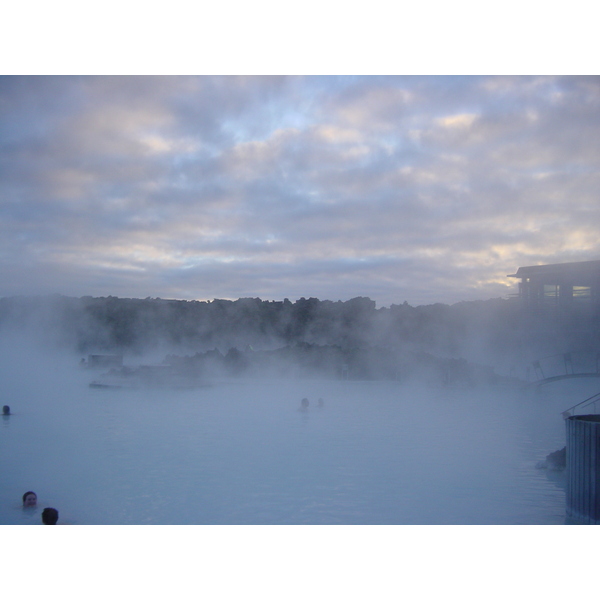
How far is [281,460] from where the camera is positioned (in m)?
6.84

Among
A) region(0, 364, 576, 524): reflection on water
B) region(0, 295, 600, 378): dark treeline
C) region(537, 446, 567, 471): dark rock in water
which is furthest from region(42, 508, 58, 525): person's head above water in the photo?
region(0, 295, 600, 378): dark treeline

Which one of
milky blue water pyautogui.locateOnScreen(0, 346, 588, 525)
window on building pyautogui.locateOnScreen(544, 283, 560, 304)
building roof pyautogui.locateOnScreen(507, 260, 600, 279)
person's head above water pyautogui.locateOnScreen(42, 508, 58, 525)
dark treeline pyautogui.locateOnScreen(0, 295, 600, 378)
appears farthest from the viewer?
dark treeline pyautogui.locateOnScreen(0, 295, 600, 378)

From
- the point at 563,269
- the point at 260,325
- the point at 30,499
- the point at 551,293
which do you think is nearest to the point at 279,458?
the point at 30,499

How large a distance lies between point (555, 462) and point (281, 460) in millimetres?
3730

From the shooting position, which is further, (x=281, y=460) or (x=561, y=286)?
(x=561, y=286)

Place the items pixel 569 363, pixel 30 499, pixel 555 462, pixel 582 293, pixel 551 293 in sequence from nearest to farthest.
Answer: pixel 30 499, pixel 555 462, pixel 582 293, pixel 551 293, pixel 569 363

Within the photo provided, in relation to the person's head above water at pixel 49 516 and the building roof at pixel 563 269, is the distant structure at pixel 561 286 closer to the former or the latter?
the building roof at pixel 563 269

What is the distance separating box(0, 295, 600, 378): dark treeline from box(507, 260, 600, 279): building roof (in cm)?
247

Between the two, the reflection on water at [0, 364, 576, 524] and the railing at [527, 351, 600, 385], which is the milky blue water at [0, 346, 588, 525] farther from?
the railing at [527, 351, 600, 385]

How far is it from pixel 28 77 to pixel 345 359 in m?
15.1

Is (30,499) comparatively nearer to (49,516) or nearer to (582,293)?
(49,516)

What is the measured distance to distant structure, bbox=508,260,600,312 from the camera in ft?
39.7

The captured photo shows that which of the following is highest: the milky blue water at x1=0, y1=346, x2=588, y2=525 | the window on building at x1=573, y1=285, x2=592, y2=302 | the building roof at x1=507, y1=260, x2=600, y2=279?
the building roof at x1=507, y1=260, x2=600, y2=279
